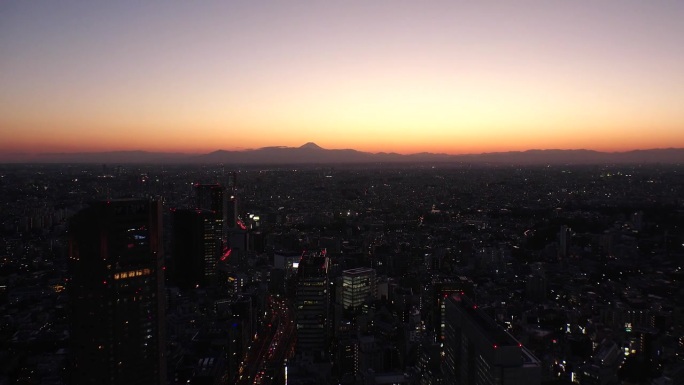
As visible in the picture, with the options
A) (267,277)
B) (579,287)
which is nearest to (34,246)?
(267,277)

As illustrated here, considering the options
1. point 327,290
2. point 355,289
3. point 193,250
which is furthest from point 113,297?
point 193,250

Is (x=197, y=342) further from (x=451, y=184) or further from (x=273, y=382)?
(x=451, y=184)

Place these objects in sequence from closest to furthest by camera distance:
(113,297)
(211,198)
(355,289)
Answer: (113,297), (355,289), (211,198)

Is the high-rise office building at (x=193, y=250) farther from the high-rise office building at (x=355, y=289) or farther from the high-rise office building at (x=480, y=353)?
the high-rise office building at (x=480, y=353)

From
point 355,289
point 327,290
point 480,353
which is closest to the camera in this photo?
point 480,353

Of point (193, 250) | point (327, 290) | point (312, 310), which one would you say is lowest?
point (312, 310)

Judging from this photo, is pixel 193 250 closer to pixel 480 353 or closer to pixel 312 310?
pixel 312 310
